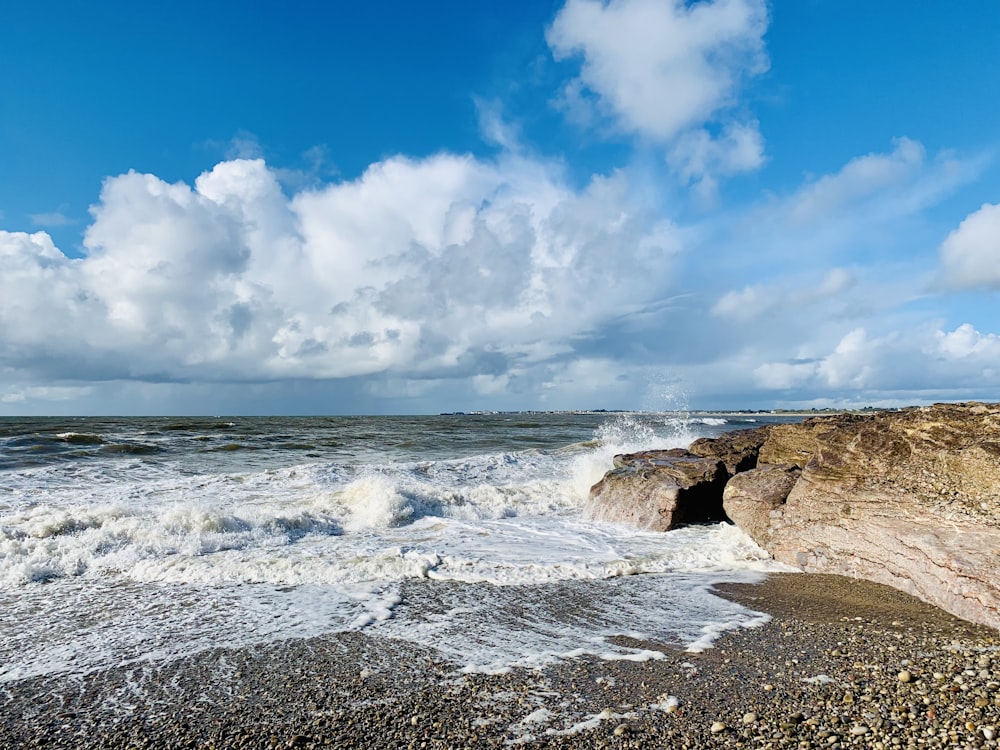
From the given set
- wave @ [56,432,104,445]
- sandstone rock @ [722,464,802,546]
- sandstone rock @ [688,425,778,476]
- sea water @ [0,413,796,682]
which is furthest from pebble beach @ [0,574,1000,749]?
wave @ [56,432,104,445]

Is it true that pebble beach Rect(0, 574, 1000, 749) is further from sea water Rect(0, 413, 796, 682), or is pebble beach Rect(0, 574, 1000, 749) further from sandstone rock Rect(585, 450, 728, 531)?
sandstone rock Rect(585, 450, 728, 531)

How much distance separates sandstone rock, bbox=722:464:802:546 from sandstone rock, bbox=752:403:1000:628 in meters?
0.09

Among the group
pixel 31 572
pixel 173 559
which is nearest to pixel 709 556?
pixel 173 559

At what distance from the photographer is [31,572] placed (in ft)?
27.0

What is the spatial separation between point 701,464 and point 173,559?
10.3m

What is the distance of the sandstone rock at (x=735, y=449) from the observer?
13336mm

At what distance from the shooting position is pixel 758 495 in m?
10.4

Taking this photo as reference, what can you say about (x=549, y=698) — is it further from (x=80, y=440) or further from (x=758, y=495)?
(x=80, y=440)

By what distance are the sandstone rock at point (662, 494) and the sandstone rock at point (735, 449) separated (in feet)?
2.79

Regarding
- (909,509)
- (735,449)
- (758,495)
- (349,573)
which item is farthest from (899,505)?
(349,573)

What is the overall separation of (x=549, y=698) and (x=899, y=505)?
19.5 feet

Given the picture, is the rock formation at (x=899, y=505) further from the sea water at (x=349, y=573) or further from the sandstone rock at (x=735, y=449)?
the sandstone rock at (x=735, y=449)

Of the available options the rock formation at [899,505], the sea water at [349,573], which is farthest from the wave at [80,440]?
the rock formation at [899,505]

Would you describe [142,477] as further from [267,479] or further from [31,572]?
[31,572]
